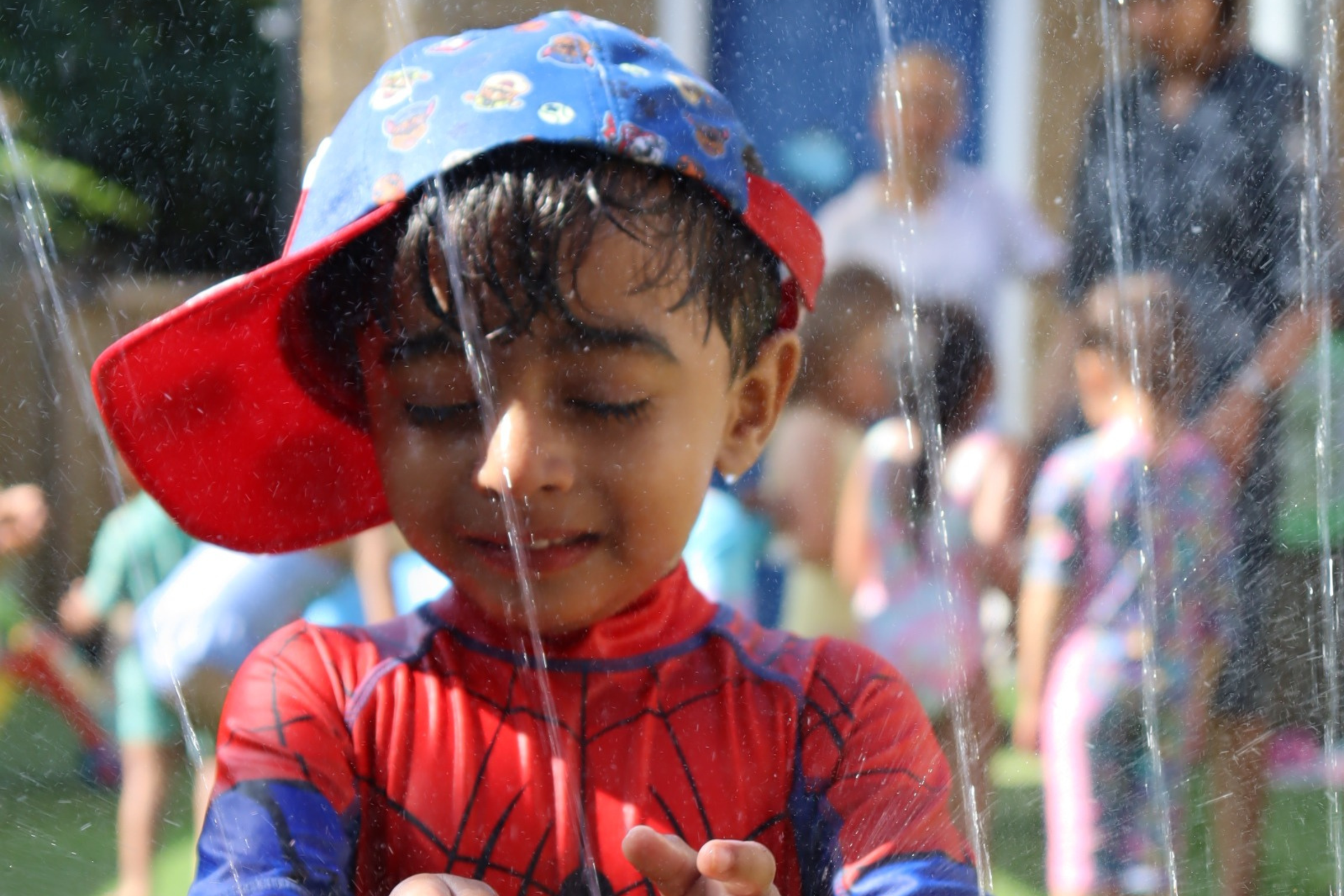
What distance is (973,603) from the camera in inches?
63.4

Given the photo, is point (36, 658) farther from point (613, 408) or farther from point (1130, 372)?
point (1130, 372)

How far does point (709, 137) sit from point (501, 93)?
0.19 m

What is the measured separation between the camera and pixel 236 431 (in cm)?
142

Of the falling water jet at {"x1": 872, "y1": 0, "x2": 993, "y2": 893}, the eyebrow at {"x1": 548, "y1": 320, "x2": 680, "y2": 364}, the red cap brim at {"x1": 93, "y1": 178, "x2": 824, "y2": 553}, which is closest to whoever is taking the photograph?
the eyebrow at {"x1": 548, "y1": 320, "x2": 680, "y2": 364}

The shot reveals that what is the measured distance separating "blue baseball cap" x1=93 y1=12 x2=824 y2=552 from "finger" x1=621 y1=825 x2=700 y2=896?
49cm

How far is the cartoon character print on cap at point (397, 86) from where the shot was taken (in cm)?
129

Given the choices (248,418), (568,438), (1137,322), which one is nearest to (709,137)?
(568,438)

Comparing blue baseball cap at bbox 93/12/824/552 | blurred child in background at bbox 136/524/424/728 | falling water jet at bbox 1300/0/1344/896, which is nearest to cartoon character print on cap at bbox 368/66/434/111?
blue baseball cap at bbox 93/12/824/552

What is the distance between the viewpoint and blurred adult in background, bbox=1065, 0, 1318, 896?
5.45 ft

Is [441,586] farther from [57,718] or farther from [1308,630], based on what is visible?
[1308,630]

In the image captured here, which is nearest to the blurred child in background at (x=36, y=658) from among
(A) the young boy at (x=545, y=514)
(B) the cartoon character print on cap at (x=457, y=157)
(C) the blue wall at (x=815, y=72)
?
(A) the young boy at (x=545, y=514)

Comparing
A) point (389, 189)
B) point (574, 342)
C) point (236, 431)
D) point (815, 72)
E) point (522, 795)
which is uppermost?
point (815, 72)

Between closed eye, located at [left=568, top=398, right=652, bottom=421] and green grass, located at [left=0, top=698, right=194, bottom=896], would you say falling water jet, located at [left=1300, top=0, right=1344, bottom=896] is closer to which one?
closed eye, located at [left=568, top=398, right=652, bottom=421]

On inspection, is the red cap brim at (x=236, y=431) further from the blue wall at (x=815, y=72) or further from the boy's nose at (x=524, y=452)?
the blue wall at (x=815, y=72)
